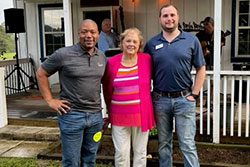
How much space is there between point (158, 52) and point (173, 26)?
25 centimetres

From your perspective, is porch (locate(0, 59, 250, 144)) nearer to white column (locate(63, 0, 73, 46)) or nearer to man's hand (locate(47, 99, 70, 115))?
white column (locate(63, 0, 73, 46))

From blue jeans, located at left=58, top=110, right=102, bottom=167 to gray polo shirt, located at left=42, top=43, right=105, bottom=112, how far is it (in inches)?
3.0

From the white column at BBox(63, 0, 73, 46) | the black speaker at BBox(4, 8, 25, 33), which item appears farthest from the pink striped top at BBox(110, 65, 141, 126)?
the black speaker at BBox(4, 8, 25, 33)

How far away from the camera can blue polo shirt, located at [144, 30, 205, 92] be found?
2.66 meters

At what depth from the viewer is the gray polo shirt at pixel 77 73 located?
2.43 m

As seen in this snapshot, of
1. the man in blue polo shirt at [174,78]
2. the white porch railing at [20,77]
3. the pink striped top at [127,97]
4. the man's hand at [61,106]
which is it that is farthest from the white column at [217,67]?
the white porch railing at [20,77]

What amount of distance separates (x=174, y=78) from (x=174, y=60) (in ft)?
0.53

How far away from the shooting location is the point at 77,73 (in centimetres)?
242

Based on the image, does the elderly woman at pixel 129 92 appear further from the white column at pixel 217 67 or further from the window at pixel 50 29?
the window at pixel 50 29

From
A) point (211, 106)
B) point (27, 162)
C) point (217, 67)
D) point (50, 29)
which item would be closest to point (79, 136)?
point (27, 162)

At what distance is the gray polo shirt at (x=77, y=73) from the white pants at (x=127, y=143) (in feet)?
1.21

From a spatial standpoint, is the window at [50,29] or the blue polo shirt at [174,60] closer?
the blue polo shirt at [174,60]

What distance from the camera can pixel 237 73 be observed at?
4.12 meters

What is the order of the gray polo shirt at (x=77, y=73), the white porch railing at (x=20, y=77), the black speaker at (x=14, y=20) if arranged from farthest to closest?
the white porch railing at (x=20, y=77) → the black speaker at (x=14, y=20) → the gray polo shirt at (x=77, y=73)
